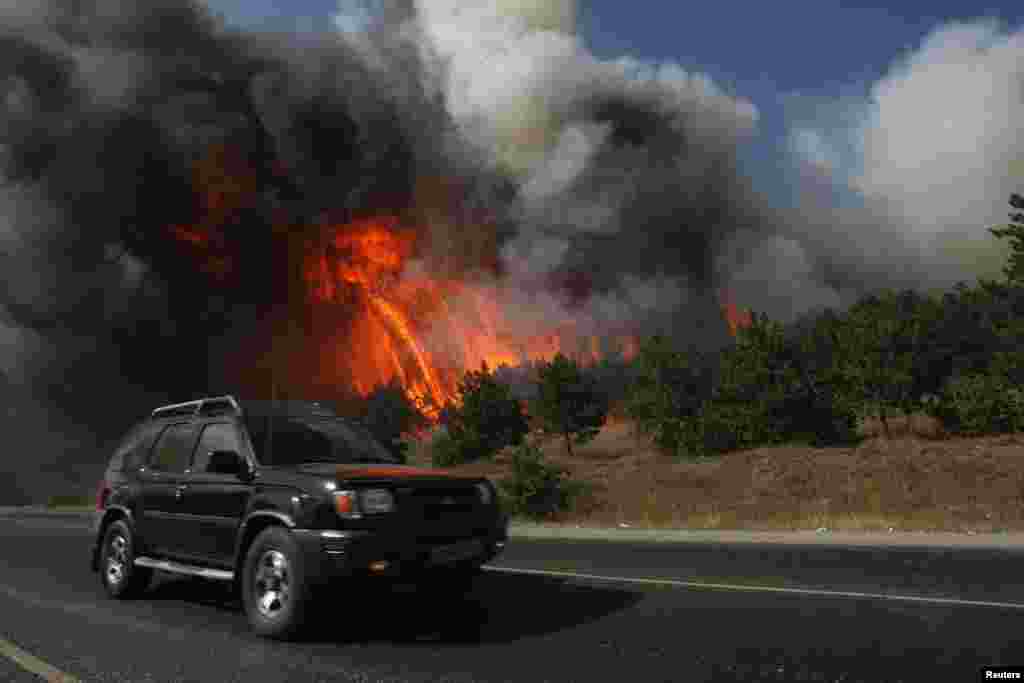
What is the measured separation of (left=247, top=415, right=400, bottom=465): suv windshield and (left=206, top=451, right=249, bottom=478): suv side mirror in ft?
0.67

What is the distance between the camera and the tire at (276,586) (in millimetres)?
5465

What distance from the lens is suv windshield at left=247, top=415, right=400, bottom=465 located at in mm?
6566

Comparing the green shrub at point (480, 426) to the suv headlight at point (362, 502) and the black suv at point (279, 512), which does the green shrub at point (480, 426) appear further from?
the suv headlight at point (362, 502)

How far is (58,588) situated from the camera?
334 inches

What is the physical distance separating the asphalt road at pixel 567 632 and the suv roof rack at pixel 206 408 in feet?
5.68

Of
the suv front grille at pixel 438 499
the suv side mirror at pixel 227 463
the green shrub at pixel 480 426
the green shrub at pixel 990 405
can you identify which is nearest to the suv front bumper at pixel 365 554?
the suv front grille at pixel 438 499

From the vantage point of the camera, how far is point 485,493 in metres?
6.49

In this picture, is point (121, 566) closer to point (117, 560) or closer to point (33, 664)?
point (117, 560)

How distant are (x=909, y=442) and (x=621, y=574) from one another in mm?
40040

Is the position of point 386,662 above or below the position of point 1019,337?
below

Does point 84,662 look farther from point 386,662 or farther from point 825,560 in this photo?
point 825,560

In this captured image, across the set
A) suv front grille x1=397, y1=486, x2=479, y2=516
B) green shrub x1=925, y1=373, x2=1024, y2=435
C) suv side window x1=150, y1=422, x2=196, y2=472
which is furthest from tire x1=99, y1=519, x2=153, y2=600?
green shrub x1=925, y1=373, x2=1024, y2=435

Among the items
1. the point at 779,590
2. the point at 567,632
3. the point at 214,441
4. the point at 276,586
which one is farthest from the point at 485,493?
the point at 779,590

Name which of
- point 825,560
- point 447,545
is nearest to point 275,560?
point 447,545
